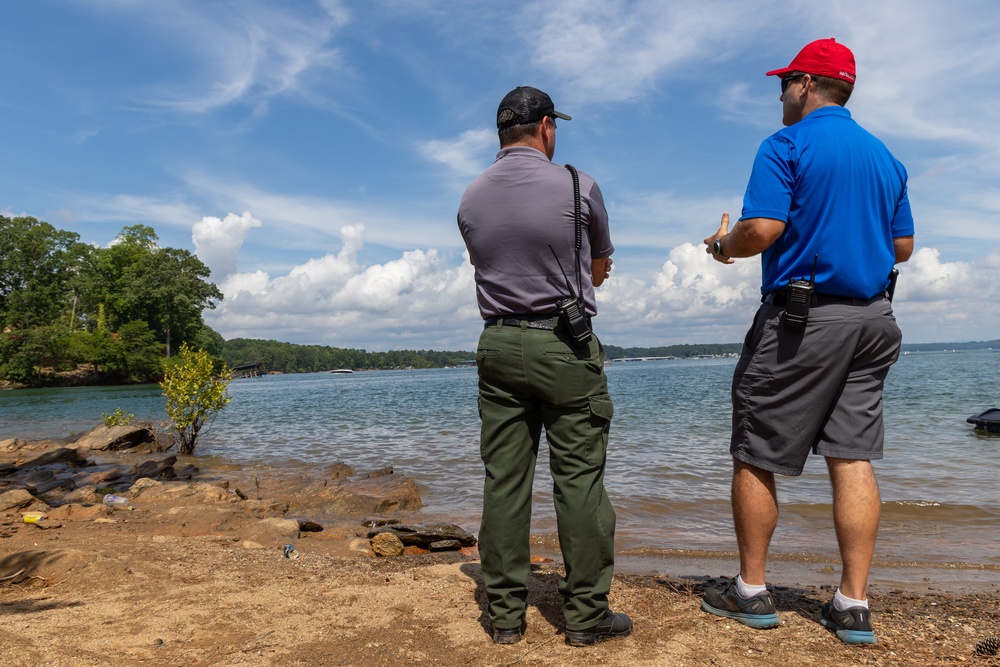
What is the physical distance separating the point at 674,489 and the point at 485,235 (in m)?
6.63

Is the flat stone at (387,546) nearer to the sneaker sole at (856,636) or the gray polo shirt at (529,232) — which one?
the gray polo shirt at (529,232)

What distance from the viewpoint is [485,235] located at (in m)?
2.80

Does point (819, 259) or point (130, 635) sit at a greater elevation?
point (819, 259)

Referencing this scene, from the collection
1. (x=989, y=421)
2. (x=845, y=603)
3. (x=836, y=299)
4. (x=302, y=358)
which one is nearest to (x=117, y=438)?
(x=845, y=603)

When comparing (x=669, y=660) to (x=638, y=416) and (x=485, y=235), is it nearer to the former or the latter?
(x=485, y=235)

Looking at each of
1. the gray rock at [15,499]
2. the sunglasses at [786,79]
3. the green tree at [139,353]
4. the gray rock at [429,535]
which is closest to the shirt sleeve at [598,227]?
the sunglasses at [786,79]

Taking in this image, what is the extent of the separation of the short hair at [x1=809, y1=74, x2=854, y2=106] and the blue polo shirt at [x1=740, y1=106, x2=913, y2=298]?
0.13 meters

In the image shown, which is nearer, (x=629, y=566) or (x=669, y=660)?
(x=669, y=660)

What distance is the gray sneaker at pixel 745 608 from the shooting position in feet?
9.01

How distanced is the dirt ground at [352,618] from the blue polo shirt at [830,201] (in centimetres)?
148

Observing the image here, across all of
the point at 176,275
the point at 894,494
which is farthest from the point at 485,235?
the point at 176,275

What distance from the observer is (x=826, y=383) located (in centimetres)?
261

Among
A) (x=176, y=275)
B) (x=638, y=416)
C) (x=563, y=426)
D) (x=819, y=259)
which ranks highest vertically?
(x=176, y=275)

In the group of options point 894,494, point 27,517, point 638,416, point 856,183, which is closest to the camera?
point 856,183
